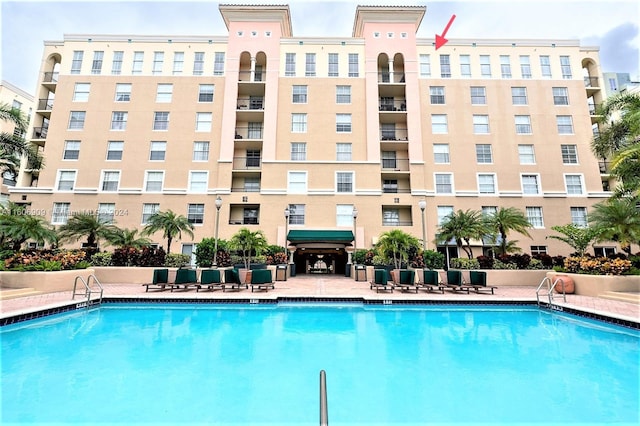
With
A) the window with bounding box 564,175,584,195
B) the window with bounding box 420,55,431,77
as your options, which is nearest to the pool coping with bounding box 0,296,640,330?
the window with bounding box 564,175,584,195

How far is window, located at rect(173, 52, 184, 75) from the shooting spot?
1032 inches

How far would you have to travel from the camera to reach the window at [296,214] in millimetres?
23359

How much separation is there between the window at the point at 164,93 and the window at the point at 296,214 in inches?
579

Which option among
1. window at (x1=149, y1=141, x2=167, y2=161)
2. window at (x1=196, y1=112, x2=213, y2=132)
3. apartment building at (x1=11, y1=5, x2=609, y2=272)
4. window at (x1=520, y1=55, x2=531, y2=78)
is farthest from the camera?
window at (x1=520, y1=55, x2=531, y2=78)

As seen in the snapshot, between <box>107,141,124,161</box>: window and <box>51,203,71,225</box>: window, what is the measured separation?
4.95 m

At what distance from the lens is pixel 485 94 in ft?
85.3

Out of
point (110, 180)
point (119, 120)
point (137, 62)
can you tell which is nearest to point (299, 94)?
point (137, 62)

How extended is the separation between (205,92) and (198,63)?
296cm

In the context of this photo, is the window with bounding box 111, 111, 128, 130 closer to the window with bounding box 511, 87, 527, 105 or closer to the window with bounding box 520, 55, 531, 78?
the window with bounding box 511, 87, 527, 105

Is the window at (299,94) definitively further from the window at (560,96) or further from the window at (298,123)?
the window at (560,96)

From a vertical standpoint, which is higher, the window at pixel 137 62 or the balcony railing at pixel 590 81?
the window at pixel 137 62

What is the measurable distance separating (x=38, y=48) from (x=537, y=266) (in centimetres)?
4269

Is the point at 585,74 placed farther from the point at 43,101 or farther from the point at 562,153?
the point at 43,101

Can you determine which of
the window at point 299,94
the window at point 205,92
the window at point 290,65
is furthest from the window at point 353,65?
the window at point 205,92
